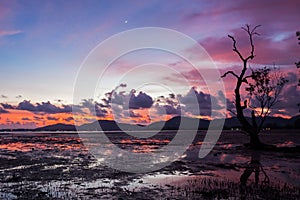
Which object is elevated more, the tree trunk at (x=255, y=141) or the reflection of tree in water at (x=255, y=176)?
the tree trunk at (x=255, y=141)

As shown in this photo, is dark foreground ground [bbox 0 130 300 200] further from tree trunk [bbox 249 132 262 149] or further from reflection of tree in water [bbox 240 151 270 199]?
tree trunk [bbox 249 132 262 149]

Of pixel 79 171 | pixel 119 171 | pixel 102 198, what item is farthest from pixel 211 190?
pixel 79 171

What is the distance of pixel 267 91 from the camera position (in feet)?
166

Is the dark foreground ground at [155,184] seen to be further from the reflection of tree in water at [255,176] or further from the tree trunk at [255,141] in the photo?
the tree trunk at [255,141]

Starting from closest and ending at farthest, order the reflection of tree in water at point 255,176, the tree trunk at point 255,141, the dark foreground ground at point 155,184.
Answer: the dark foreground ground at point 155,184 → the reflection of tree in water at point 255,176 → the tree trunk at point 255,141

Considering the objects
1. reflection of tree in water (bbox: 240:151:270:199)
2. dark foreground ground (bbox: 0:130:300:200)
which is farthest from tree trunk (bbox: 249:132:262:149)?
dark foreground ground (bbox: 0:130:300:200)

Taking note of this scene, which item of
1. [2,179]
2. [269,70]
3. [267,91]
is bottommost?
[2,179]

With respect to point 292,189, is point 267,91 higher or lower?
higher

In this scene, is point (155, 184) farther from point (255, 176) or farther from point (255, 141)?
point (255, 141)

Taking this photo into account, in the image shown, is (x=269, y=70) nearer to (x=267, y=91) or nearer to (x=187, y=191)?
(x=267, y=91)

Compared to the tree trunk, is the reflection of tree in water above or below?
below

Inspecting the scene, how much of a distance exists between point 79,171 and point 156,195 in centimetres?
1135

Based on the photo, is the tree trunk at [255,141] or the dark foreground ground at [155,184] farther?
the tree trunk at [255,141]

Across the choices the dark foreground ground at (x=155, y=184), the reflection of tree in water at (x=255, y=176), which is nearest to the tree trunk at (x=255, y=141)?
the reflection of tree in water at (x=255, y=176)
